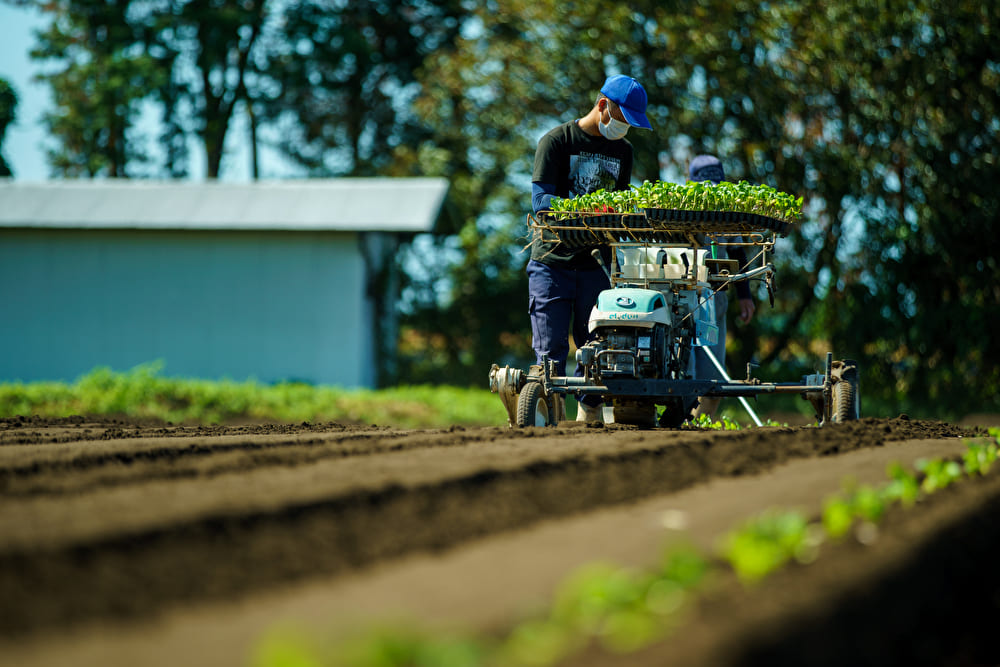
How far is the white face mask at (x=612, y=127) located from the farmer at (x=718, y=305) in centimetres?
118

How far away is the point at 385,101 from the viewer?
95.5 ft

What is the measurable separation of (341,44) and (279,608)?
88.6ft

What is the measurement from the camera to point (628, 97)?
670 centimetres

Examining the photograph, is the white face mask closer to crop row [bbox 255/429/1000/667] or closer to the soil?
the soil

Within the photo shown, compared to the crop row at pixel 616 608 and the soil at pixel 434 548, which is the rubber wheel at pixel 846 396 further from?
the crop row at pixel 616 608

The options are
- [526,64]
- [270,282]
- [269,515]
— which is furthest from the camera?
[526,64]

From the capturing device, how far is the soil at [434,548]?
1.97 meters

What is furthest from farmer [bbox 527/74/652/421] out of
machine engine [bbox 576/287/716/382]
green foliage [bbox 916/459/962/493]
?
green foliage [bbox 916/459/962/493]

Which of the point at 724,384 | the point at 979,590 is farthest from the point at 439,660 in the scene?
the point at 724,384

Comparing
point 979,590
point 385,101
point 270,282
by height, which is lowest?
point 979,590

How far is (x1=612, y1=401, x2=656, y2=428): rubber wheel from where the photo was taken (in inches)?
262

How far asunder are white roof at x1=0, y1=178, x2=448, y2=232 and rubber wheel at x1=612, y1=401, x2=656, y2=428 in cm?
961

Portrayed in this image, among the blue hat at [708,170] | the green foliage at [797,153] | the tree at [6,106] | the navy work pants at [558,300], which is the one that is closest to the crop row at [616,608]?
the navy work pants at [558,300]

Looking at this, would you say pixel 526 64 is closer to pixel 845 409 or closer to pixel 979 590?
pixel 845 409
